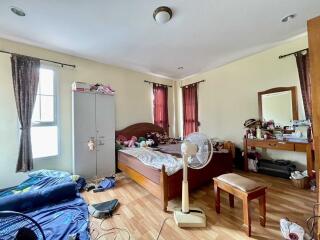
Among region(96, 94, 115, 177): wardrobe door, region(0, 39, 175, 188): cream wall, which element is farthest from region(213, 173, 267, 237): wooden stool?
region(0, 39, 175, 188): cream wall

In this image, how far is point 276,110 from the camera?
333cm

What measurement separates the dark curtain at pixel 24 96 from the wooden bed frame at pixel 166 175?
1613 mm

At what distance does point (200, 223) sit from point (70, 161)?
111 inches

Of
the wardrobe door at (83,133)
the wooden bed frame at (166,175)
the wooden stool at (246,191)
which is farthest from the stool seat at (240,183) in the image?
the wardrobe door at (83,133)

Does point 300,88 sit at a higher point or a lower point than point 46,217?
higher

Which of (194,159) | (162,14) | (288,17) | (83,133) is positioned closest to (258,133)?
(288,17)

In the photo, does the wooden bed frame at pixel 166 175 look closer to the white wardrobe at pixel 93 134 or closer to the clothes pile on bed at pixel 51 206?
the white wardrobe at pixel 93 134

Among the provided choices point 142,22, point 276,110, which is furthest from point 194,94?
point 142,22

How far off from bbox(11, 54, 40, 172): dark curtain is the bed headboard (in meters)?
1.73

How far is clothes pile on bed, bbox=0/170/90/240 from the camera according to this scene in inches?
66.7

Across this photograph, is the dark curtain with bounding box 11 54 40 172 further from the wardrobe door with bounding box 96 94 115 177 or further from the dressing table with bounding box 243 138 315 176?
the dressing table with bounding box 243 138 315 176

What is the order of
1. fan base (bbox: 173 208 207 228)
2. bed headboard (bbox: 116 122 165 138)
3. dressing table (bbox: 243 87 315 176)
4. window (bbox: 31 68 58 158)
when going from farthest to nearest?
bed headboard (bbox: 116 122 165 138) < window (bbox: 31 68 58 158) < dressing table (bbox: 243 87 315 176) < fan base (bbox: 173 208 207 228)

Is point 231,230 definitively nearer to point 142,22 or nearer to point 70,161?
point 142,22

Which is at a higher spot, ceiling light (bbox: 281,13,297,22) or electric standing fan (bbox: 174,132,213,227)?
ceiling light (bbox: 281,13,297,22)
